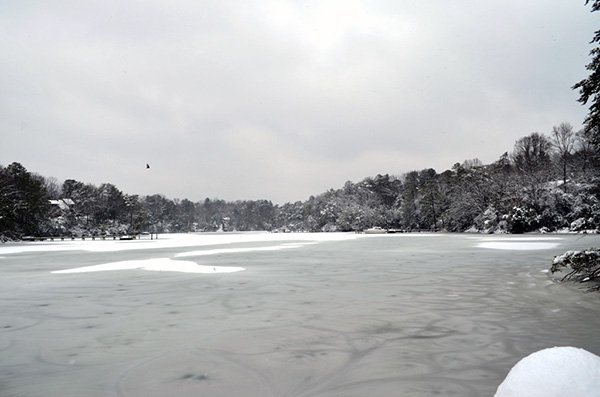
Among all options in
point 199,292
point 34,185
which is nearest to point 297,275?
point 199,292

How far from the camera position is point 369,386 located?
353cm

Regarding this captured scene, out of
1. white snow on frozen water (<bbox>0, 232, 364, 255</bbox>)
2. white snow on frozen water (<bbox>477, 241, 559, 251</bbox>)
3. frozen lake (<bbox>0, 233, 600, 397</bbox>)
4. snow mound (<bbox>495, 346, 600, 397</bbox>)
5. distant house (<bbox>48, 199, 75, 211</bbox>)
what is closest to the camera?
snow mound (<bbox>495, 346, 600, 397</bbox>)

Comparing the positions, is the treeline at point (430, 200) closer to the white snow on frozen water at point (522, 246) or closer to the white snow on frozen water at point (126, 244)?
the white snow on frozen water at point (522, 246)

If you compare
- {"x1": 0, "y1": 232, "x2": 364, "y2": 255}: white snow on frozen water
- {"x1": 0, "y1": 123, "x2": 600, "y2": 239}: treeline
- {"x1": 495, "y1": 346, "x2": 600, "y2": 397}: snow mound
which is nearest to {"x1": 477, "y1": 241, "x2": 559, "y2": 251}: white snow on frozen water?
{"x1": 0, "y1": 123, "x2": 600, "y2": 239}: treeline

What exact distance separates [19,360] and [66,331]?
129cm

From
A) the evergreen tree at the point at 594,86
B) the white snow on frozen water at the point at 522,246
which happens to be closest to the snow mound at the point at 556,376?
the evergreen tree at the point at 594,86

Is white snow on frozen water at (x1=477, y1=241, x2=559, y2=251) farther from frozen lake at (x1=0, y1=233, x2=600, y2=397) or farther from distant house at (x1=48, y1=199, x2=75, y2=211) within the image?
distant house at (x1=48, y1=199, x2=75, y2=211)

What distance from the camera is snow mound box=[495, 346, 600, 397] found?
2025 mm

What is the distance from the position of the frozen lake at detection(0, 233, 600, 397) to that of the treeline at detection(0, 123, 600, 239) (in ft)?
23.9

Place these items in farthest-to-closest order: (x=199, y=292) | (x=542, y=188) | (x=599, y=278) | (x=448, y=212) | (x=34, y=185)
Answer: (x=448, y=212) → (x=34, y=185) → (x=542, y=188) → (x=599, y=278) → (x=199, y=292)

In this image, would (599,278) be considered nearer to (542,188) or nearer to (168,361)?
(168,361)

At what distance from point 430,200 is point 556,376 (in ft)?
243

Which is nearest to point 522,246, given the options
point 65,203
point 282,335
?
point 282,335

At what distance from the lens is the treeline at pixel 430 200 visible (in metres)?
49.8
